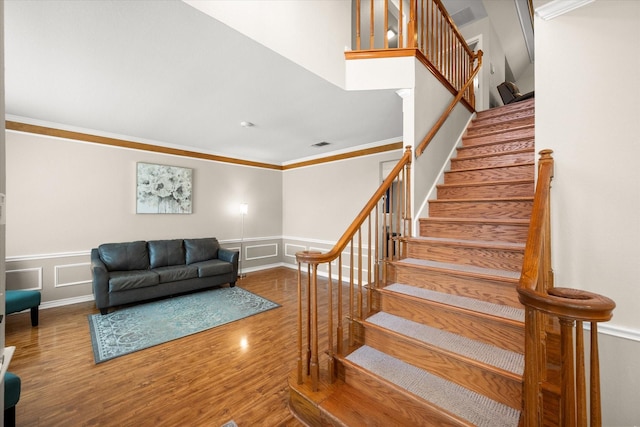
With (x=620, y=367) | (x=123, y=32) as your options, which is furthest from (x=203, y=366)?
(x=620, y=367)

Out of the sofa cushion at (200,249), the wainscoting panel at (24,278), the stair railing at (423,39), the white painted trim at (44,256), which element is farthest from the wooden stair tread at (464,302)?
the wainscoting panel at (24,278)

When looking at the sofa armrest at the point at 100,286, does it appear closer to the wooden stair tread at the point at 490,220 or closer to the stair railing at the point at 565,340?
the wooden stair tread at the point at 490,220

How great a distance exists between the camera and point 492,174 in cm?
267

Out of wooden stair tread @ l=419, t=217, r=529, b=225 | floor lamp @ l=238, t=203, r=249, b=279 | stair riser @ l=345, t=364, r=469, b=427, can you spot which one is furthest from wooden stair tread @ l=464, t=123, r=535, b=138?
floor lamp @ l=238, t=203, r=249, b=279

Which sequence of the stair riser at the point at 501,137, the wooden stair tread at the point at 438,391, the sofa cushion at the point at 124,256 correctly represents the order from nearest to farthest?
the wooden stair tread at the point at 438,391 → the stair riser at the point at 501,137 → the sofa cushion at the point at 124,256

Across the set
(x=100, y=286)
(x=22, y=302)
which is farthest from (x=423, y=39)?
(x=22, y=302)

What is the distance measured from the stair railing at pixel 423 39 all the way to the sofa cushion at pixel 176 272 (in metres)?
3.73

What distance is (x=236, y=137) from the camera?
421 cm

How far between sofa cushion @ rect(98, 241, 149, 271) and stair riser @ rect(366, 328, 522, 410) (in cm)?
380

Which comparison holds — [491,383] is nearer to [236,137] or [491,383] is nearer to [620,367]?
[620,367]

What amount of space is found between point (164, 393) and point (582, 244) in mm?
3023

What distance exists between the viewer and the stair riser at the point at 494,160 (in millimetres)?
2607

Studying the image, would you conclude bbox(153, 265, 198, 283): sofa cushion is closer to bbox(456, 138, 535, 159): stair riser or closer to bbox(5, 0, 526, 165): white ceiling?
bbox(5, 0, 526, 165): white ceiling

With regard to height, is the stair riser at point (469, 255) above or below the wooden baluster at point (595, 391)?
above
